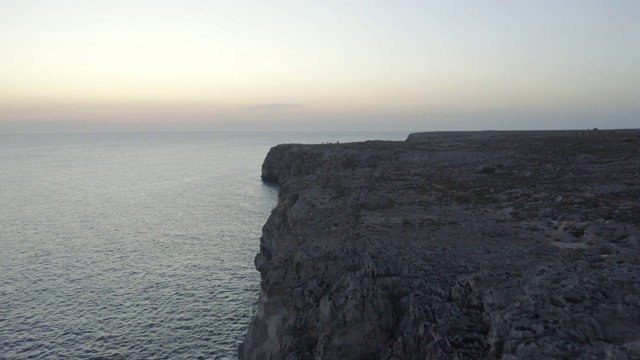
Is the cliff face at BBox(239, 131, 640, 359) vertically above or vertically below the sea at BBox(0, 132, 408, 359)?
above

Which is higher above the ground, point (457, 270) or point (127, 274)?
point (457, 270)

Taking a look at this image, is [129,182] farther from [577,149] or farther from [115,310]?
[577,149]

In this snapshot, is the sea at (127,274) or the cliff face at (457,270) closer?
the cliff face at (457,270)

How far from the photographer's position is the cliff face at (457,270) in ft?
57.2

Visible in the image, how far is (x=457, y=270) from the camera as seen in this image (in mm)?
24062

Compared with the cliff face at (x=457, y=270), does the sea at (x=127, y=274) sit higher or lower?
lower

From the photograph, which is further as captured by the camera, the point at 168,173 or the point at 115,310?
the point at 168,173

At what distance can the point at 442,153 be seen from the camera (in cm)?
7425

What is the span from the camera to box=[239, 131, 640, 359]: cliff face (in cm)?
1742

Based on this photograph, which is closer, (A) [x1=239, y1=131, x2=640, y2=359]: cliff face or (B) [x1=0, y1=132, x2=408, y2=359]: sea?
(A) [x1=239, y1=131, x2=640, y2=359]: cliff face

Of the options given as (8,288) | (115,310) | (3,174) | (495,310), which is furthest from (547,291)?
(3,174)

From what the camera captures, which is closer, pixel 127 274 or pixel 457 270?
pixel 457 270

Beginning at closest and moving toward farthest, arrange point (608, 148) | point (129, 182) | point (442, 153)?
1. point (608, 148)
2. point (442, 153)
3. point (129, 182)

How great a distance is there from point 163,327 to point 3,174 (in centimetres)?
16238
